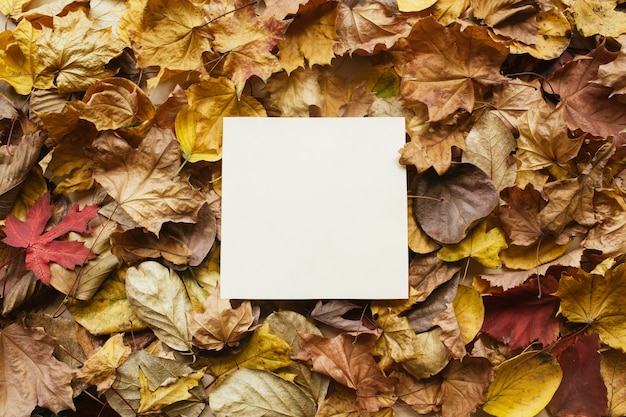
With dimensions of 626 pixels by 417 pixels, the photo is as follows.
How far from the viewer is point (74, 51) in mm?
795

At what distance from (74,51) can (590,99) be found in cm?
73

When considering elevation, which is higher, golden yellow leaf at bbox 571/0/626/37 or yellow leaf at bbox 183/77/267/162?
golden yellow leaf at bbox 571/0/626/37

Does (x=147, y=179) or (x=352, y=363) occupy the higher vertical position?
(x=147, y=179)

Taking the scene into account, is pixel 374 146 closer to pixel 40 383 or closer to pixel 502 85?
pixel 502 85

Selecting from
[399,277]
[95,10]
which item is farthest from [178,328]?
[95,10]

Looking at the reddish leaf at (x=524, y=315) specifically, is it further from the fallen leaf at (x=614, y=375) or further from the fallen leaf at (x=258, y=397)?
the fallen leaf at (x=258, y=397)

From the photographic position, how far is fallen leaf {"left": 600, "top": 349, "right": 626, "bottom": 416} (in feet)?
2.47

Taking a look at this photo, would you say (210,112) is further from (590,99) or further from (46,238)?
(590,99)

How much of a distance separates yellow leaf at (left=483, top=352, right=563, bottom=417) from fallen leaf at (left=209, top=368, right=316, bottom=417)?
0.24m

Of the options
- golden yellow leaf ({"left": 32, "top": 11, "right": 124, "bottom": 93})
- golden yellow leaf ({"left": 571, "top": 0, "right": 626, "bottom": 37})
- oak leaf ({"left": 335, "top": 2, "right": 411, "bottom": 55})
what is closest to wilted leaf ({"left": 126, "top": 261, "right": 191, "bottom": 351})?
golden yellow leaf ({"left": 32, "top": 11, "right": 124, "bottom": 93})

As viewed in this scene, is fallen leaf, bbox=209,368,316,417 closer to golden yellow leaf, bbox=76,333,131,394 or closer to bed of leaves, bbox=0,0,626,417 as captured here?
bed of leaves, bbox=0,0,626,417

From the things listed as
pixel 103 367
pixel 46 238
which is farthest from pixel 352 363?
pixel 46 238

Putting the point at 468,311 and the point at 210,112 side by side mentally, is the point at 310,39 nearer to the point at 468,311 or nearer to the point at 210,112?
the point at 210,112

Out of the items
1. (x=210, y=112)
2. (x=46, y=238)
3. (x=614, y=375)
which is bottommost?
(x=614, y=375)
